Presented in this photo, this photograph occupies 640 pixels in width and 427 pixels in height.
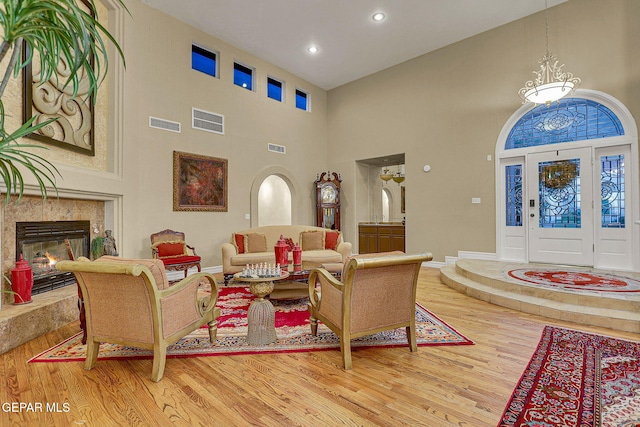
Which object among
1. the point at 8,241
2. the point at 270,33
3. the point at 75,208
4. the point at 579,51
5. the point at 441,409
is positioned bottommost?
the point at 441,409

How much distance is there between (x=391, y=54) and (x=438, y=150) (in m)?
2.46

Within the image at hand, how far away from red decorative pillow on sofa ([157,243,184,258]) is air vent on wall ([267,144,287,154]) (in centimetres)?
327

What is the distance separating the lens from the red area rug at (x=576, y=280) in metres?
3.92

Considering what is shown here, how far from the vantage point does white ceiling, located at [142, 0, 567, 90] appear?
218 inches

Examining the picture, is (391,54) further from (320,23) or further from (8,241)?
(8,241)

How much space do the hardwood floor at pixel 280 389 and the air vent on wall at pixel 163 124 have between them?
389cm

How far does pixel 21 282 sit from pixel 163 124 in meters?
3.48

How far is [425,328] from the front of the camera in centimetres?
322

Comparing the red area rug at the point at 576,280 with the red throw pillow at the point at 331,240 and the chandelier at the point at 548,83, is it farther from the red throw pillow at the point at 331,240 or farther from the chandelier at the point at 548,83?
the red throw pillow at the point at 331,240

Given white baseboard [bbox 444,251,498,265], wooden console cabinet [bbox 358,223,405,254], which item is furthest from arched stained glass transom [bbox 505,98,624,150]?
wooden console cabinet [bbox 358,223,405,254]

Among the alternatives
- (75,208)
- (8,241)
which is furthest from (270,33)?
(8,241)

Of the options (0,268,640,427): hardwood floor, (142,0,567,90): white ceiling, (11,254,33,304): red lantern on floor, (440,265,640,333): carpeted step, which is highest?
(142,0,567,90): white ceiling

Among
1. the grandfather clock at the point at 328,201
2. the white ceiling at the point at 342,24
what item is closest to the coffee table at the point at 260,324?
the white ceiling at the point at 342,24

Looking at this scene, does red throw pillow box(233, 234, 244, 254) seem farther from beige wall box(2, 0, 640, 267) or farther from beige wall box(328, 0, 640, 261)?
beige wall box(328, 0, 640, 261)
